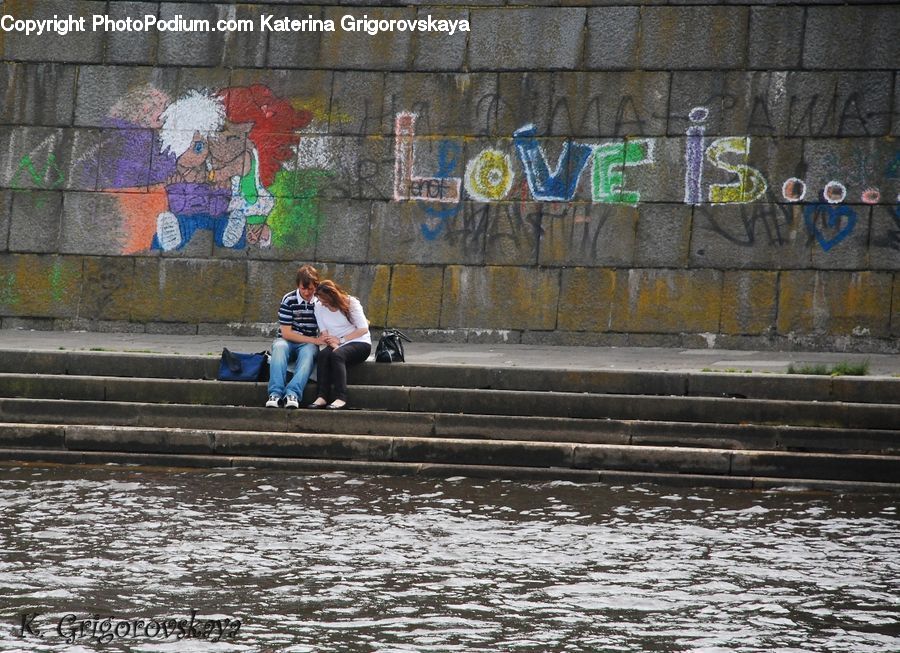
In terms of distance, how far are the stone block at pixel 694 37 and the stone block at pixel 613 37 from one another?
88 mm

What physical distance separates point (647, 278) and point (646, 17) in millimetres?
2549

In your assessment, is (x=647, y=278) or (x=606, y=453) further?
(x=647, y=278)

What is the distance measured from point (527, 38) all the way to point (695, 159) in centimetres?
206

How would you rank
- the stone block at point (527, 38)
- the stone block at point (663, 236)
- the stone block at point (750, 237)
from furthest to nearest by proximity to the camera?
1. the stone block at point (527, 38)
2. the stone block at point (663, 236)
3. the stone block at point (750, 237)

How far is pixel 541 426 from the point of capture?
10680 mm

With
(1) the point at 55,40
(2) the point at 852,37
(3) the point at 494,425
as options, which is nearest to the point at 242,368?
(3) the point at 494,425

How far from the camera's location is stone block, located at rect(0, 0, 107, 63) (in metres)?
15.2

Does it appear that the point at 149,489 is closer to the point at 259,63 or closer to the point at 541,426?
the point at 541,426

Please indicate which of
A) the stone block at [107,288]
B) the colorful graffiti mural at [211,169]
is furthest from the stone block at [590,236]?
the stone block at [107,288]

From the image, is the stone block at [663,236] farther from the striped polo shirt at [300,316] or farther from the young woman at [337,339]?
the striped polo shirt at [300,316]

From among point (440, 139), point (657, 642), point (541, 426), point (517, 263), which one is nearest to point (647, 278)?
point (517, 263)

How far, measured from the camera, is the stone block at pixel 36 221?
597 inches

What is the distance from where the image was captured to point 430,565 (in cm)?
747

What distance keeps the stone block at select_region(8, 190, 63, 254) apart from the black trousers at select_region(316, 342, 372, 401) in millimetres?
4950
